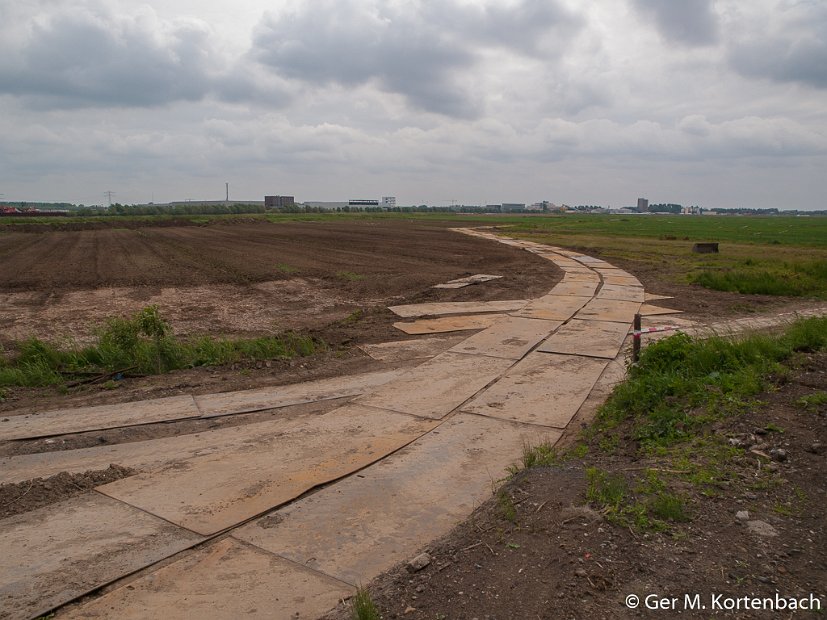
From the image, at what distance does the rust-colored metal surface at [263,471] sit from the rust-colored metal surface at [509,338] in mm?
3437

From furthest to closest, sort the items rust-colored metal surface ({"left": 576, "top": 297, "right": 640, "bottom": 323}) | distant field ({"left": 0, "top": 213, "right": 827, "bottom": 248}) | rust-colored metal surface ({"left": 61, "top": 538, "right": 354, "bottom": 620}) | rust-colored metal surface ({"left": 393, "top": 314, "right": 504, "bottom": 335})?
distant field ({"left": 0, "top": 213, "right": 827, "bottom": 248})
rust-colored metal surface ({"left": 576, "top": 297, "right": 640, "bottom": 323})
rust-colored metal surface ({"left": 393, "top": 314, "right": 504, "bottom": 335})
rust-colored metal surface ({"left": 61, "top": 538, "right": 354, "bottom": 620})

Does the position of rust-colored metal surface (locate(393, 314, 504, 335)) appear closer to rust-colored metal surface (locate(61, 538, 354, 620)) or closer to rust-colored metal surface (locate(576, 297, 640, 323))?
rust-colored metal surface (locate(576, 297, 640, 323))

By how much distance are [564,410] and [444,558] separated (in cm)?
376

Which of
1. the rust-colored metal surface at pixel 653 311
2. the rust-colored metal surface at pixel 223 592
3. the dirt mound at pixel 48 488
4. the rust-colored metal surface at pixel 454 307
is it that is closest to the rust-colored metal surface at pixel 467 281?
the rust-colored metal surface at pixel 454 307

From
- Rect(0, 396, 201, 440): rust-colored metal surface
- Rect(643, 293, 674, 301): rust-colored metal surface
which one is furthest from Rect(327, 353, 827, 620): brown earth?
Rect(643, 293, 674, 301): rust-colored metal surface

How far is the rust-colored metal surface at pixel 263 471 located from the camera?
472 centimetres

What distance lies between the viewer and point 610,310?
550 inches

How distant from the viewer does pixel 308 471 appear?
17.8ft

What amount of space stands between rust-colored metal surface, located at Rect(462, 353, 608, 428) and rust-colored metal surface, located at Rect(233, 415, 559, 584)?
640 mm

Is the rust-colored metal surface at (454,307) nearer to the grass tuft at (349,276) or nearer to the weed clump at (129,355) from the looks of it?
the weed clump at (129,355)

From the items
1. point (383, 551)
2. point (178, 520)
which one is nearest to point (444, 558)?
point (383, 551)

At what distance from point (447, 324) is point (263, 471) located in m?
7.36

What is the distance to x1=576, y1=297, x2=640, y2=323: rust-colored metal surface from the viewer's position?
42.7ft

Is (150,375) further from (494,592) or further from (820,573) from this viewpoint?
(820,573)
